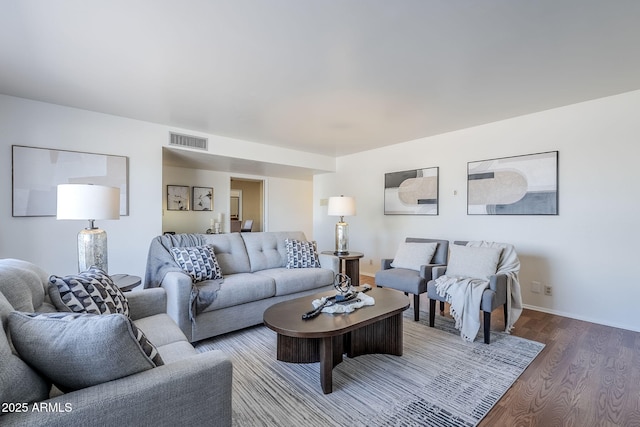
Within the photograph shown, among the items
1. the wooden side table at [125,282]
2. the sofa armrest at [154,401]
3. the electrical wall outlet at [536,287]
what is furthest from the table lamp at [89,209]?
the electrical wall outlet at [536,287]

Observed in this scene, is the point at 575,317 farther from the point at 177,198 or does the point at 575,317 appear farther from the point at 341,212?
the point at 177,198

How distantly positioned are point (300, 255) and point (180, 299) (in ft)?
5.00

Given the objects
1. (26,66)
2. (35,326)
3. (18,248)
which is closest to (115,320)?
(35,326)

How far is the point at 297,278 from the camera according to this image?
3.24 meters

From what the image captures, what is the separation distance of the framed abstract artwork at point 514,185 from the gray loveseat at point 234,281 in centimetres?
214

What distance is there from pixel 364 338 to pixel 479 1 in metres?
2.35

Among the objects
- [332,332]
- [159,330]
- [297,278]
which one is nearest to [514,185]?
[297,278]

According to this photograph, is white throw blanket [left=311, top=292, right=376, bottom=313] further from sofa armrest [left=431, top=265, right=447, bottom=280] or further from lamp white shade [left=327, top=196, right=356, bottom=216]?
lamp white shade [left=327, top=196, right=356, bottom=216]

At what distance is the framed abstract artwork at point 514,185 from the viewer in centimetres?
343

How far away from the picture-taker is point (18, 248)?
3090mm

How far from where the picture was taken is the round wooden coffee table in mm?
1874

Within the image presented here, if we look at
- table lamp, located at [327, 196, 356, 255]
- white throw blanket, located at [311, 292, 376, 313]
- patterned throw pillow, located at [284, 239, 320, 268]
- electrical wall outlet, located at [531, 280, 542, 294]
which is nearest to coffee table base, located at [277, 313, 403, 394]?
white throw blanket, located at [311, 292, 376, 313]

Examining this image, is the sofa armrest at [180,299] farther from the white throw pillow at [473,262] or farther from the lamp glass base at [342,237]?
the white throw pillow at [473,262]

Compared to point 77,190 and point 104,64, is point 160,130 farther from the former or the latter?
point 77,190
